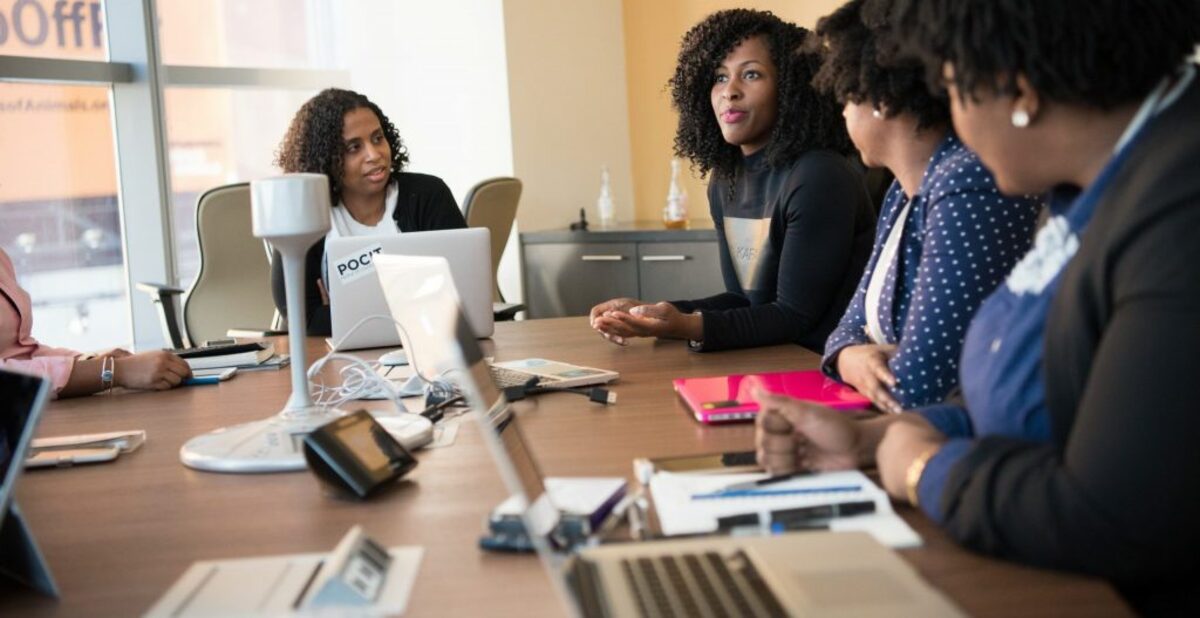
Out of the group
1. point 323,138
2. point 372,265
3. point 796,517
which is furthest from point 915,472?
point 323,138

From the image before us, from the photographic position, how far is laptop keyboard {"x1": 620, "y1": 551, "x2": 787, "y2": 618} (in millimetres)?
982

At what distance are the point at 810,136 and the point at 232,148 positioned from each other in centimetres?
345

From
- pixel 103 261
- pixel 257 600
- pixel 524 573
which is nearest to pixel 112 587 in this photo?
pixel 257 600

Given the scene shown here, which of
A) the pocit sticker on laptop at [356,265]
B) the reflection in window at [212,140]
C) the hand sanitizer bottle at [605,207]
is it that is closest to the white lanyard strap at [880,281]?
the pocit sticker on laptop at [356,265]

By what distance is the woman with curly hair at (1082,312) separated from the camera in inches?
39.2

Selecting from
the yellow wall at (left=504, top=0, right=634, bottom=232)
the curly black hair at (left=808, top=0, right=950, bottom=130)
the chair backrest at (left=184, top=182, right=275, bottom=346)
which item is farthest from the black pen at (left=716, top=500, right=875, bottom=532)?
the yellow wall at (left=504, top=0, right=634, bottom=232)

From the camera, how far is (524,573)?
1171mm

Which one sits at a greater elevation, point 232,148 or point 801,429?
point 232,148

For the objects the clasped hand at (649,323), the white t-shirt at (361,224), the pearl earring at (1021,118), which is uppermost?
the pearl earring at (1021,118)

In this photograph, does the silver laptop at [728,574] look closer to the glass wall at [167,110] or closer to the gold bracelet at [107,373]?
the gold bracelet at [107,373]

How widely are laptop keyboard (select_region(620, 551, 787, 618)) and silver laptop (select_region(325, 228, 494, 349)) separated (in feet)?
4.96

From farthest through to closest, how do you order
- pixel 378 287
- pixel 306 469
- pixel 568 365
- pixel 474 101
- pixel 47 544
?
pixel 474 101, pixel 378 287, pixel 568 365, pixel 306 469, pixel 47 544

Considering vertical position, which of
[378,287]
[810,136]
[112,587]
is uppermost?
[810,136]

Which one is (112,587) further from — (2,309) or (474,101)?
(474,101)
